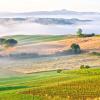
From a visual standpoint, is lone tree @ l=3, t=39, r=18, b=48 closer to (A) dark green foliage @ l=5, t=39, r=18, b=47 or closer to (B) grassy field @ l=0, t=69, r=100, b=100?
(A) dark green foliage @ l=5, t=39, r=18, b=47

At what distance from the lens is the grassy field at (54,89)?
2115 inches

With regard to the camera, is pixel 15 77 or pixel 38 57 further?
pixel 38 57

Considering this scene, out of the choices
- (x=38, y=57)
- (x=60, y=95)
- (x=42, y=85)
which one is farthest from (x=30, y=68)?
(x=60, y=95)

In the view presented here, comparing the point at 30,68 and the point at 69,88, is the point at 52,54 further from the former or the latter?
the point at 69,88

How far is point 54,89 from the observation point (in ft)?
190

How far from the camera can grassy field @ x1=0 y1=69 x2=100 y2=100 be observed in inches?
2115


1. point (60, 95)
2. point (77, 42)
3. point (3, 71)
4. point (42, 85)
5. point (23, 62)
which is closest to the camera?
point (60, 95)

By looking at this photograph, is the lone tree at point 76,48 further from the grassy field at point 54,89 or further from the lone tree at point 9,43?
the grassy field at point 54,89

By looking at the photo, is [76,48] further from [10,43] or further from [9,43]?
[9,43]

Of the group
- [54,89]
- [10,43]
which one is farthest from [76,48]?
[54,89]

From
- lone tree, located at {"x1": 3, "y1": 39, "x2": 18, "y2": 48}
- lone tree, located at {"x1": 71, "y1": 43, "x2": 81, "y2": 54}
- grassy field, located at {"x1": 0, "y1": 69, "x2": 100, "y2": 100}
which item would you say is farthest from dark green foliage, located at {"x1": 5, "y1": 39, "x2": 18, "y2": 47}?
grassy field, located at {"x1": 0, "y1": 69, "x2": 100, "y2": 100}

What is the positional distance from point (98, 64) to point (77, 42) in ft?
110

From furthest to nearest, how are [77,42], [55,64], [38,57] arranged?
[77,42] < [38,57] < [55,64]

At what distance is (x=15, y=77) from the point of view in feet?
254
